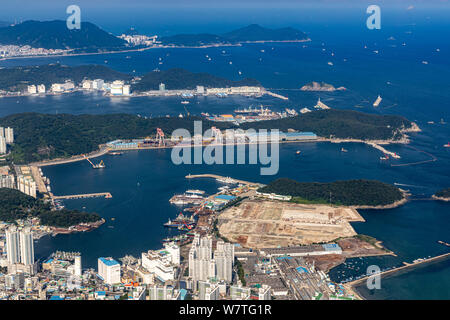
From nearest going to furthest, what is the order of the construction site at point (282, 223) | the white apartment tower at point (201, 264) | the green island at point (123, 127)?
the white apartment tower at point (201, 264) < the construction site at point (282, 223) < the green island at point (123, 127)

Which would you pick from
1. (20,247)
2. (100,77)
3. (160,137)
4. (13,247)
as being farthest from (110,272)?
(100,77)

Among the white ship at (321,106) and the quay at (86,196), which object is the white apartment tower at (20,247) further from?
the white ship at (321,106)

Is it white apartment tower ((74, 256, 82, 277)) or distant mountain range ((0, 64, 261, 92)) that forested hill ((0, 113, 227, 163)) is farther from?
distant mountain range ((0, 64, 261, 92))

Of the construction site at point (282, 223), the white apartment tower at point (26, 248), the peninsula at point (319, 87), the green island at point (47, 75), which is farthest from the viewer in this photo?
the peninsula at point (319, 87)

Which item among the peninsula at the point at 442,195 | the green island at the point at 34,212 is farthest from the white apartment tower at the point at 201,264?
the peninsula at the point at 442,195

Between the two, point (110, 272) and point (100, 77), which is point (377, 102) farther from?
point (110, 272)

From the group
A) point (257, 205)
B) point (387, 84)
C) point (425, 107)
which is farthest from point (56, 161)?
point (387, 84)
